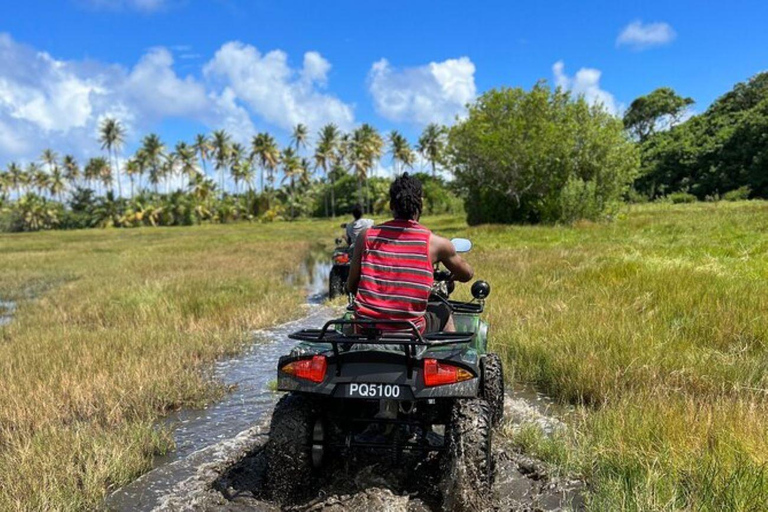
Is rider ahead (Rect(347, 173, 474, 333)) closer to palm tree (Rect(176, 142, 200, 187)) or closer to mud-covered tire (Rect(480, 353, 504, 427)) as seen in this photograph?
mud-covered tire (Rect(480, 353, 504, 427))

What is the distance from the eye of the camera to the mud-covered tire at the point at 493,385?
448cm

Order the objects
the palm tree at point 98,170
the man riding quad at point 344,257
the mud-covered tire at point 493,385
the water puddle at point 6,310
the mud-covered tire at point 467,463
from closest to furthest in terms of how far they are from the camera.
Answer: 1. the mud-covered tire at point 467,463
2. the mud-covered tire at point 493,385
3. the man riding quad at point 344,257
4. the water puddle at point 6,310
5. the palm tree at point 98,170

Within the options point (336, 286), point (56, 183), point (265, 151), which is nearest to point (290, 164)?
point (265, 151)

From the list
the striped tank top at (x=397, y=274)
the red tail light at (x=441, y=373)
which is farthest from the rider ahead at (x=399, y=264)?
the red tail light at (x=441, y=373)

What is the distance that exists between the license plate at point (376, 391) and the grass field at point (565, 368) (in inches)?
53.0

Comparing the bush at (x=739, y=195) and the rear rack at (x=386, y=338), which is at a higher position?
the bush at (x=739, y=195)

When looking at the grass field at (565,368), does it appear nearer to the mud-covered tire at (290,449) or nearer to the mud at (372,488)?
the mud at (372,488)

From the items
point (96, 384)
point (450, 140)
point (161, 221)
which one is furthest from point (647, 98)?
point (96, 384)

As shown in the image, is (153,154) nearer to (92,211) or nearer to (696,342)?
(92,211)

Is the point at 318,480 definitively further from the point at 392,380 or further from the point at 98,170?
the point at 98,170

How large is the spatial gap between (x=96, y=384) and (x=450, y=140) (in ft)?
97.8

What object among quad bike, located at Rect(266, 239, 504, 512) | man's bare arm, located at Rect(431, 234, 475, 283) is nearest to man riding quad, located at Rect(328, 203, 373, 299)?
man's bare arm, located at Rect(431, 234, 475, 283)

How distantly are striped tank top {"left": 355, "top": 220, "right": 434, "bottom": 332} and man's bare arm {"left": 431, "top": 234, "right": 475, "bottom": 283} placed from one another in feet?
0.36

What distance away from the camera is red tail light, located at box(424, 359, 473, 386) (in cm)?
319
